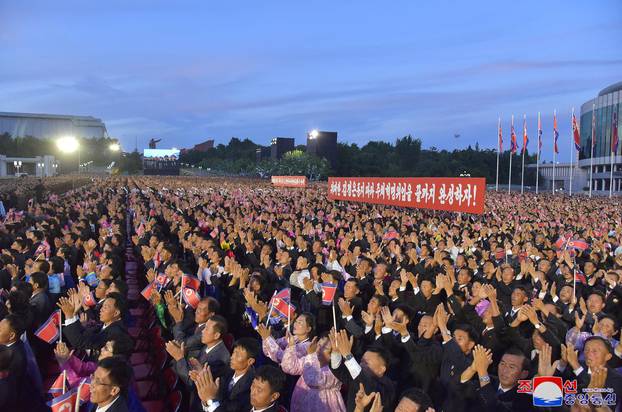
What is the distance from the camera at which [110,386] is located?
3229 millimetres

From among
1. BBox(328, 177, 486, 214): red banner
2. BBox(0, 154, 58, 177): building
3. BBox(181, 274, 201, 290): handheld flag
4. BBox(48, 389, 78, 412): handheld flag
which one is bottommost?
BBox(48, 389, 78, 412): handheld flag

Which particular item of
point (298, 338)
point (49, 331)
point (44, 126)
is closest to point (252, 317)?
point (298, 338)

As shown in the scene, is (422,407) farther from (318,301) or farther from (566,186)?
(566,186)

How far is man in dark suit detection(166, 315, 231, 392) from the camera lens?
3.94 metres

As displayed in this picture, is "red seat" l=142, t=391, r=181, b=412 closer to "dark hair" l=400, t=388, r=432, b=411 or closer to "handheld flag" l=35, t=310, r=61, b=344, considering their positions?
"handheld flag" l=35, t=310, r=61, b=344

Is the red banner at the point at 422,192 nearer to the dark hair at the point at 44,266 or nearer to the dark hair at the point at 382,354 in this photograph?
the dark hair at the point at 44,266

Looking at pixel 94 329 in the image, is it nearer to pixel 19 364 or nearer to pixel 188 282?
pixel 19 364

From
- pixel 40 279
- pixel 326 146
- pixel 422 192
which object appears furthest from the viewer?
pixel 326 146

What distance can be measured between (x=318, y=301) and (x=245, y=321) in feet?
2.75

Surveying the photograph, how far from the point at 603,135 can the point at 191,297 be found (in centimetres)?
6634

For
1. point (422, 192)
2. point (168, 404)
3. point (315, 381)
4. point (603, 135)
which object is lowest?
point (168, 404)

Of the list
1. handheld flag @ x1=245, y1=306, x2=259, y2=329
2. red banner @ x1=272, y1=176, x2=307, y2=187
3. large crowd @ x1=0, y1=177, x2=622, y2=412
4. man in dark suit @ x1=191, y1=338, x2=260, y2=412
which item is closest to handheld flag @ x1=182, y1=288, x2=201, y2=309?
large crowd @ x1=0, y1=177, x2=622, y2=412

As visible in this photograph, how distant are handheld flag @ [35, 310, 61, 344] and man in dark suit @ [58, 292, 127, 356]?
0.10m

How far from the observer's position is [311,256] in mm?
8812
